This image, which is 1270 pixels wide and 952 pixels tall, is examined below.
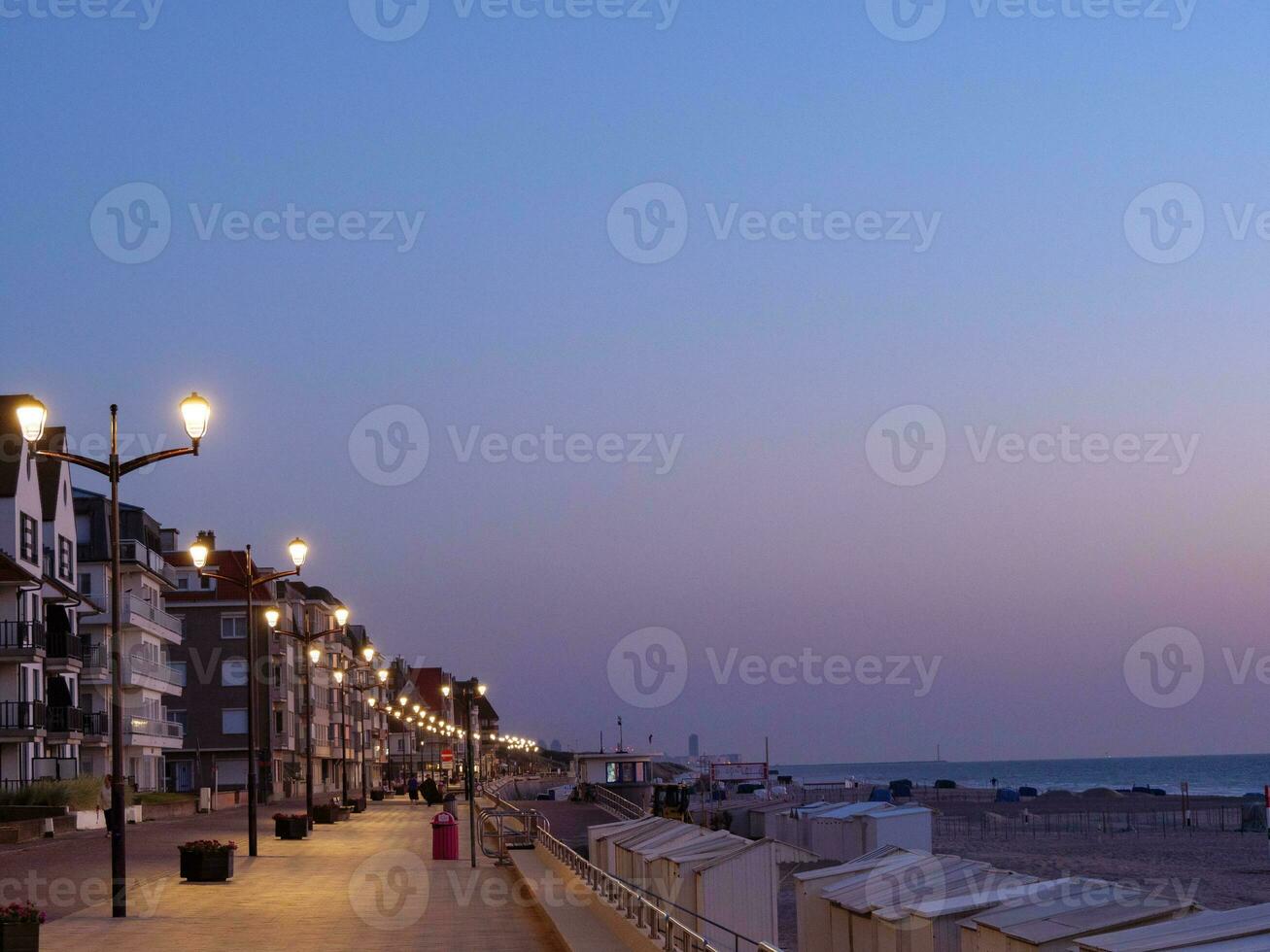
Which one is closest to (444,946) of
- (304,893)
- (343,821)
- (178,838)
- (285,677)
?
(304,893)

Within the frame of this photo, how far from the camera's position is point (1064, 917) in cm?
1612

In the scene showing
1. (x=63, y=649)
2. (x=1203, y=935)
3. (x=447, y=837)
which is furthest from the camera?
(x=63, y=649)

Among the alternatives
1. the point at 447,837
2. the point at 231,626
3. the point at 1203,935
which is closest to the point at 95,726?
the point at 231,626

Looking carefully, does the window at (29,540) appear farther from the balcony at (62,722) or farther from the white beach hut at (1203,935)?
the white beach hut at (1203,935)

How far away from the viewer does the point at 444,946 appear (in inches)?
700

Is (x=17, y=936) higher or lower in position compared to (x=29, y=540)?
lower

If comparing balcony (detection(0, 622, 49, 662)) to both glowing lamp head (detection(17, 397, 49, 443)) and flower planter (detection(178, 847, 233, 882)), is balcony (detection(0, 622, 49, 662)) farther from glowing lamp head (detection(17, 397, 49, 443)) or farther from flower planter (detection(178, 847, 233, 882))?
glowing lamp head (detection(17, 397, 49, 443))

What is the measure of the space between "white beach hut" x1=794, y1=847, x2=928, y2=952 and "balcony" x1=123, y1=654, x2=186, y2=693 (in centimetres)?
4785

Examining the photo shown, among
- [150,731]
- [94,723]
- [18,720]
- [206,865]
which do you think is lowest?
[206,865]

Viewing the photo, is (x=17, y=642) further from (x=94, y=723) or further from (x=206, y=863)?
(x=206, y=863)

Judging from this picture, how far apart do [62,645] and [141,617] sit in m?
12.2

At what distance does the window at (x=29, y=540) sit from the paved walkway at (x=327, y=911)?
2335cm

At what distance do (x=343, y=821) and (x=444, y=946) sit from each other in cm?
3692

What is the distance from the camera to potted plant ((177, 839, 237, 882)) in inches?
1009
